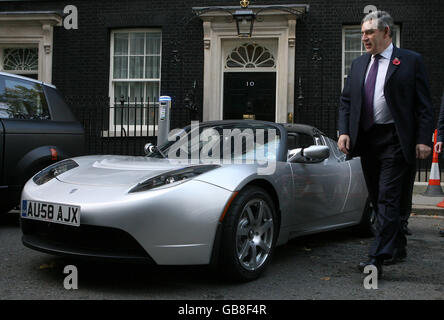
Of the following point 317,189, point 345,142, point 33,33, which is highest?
point 33,33

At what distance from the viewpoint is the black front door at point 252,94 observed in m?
12.1

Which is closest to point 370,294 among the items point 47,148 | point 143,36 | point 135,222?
point 135,222

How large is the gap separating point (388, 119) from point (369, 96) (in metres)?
0.23

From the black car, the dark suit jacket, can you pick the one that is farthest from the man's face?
the black car

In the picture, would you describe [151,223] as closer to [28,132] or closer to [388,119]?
[388,119]

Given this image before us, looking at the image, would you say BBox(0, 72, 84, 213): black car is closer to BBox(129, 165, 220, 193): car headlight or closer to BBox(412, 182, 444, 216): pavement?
BBox(129, 165, 220, 193): car headlight

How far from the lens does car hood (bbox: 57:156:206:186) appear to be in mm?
3406

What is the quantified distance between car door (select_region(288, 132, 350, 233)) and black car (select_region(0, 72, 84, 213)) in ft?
9.09

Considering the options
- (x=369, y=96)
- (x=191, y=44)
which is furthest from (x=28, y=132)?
(x=191, y=44)

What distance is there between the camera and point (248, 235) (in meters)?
3.59

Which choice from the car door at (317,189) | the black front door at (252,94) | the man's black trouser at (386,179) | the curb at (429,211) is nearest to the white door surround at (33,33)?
the black front door at (252,94)

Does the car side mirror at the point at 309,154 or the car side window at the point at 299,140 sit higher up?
the car side window at the point at 299,140

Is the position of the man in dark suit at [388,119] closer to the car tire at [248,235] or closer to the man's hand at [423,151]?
the man's hand at [423,151]

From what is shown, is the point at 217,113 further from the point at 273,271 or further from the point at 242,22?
the point at 273,271
